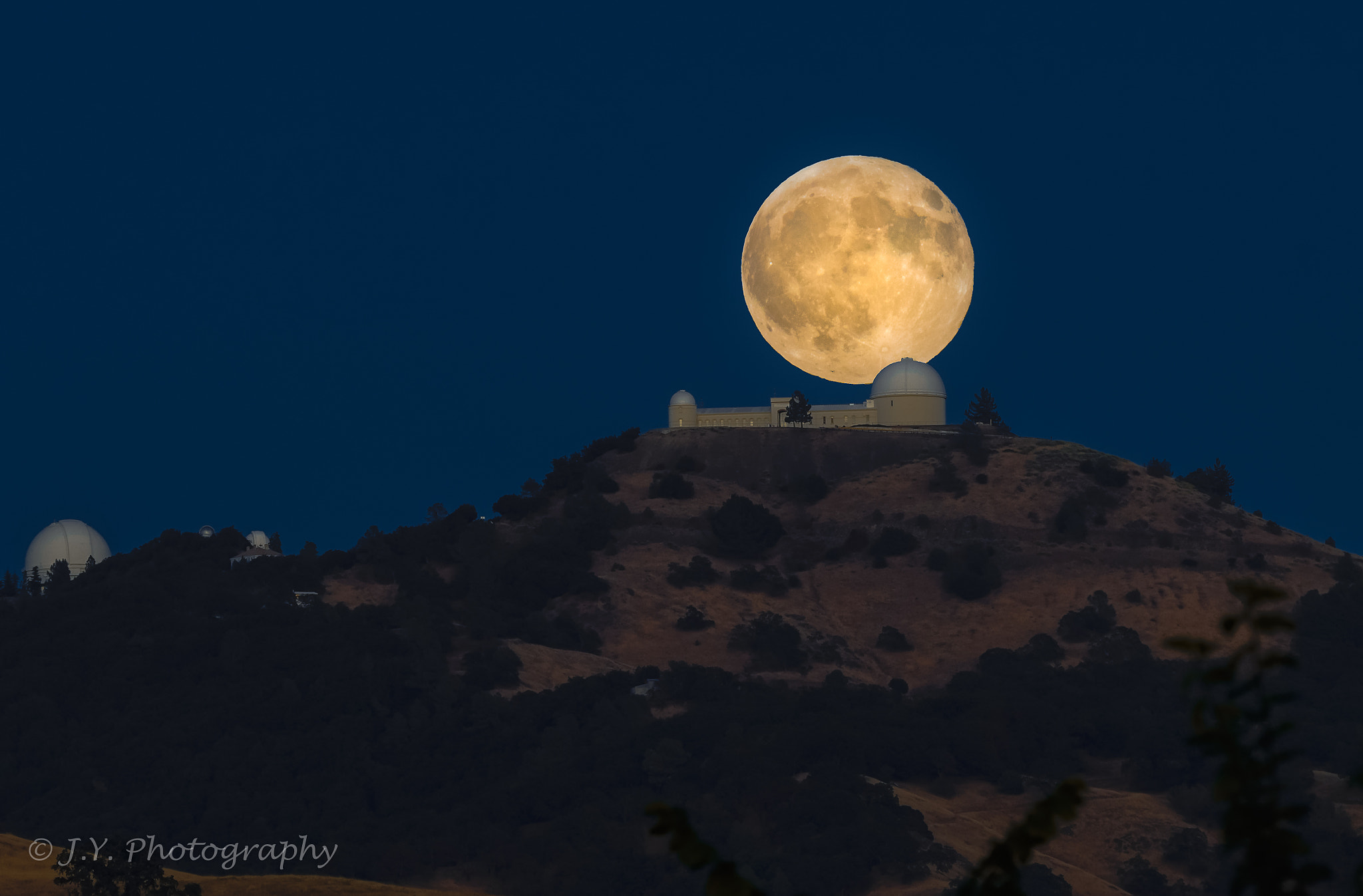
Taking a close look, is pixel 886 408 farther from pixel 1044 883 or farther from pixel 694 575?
pixel 1044 883

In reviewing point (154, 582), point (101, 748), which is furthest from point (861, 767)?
point (154, 582)

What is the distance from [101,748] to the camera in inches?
2648

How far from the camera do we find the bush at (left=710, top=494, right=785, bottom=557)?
8938 cm

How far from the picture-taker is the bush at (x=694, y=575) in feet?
280

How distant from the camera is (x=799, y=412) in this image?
103 m

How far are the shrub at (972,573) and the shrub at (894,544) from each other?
2.60 m

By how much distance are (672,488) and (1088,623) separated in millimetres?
26721

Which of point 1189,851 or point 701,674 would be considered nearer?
point 1189,851

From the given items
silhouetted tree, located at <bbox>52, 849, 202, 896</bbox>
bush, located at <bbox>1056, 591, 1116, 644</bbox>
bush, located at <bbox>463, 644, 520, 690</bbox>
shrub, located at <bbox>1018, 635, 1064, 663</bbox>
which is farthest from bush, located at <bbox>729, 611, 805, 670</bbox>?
silhouetted tree, located at <bbox>52, 849, 202, 896</bbox>

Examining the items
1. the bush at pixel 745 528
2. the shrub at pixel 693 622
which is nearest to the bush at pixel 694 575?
the bush at pixel 745 528

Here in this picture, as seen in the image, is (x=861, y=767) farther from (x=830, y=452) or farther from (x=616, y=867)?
(x=830, y=452)

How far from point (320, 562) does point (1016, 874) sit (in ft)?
280

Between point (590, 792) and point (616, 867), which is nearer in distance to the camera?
point (616, 867)

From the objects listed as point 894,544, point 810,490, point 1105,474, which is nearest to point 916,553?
point 894,544
